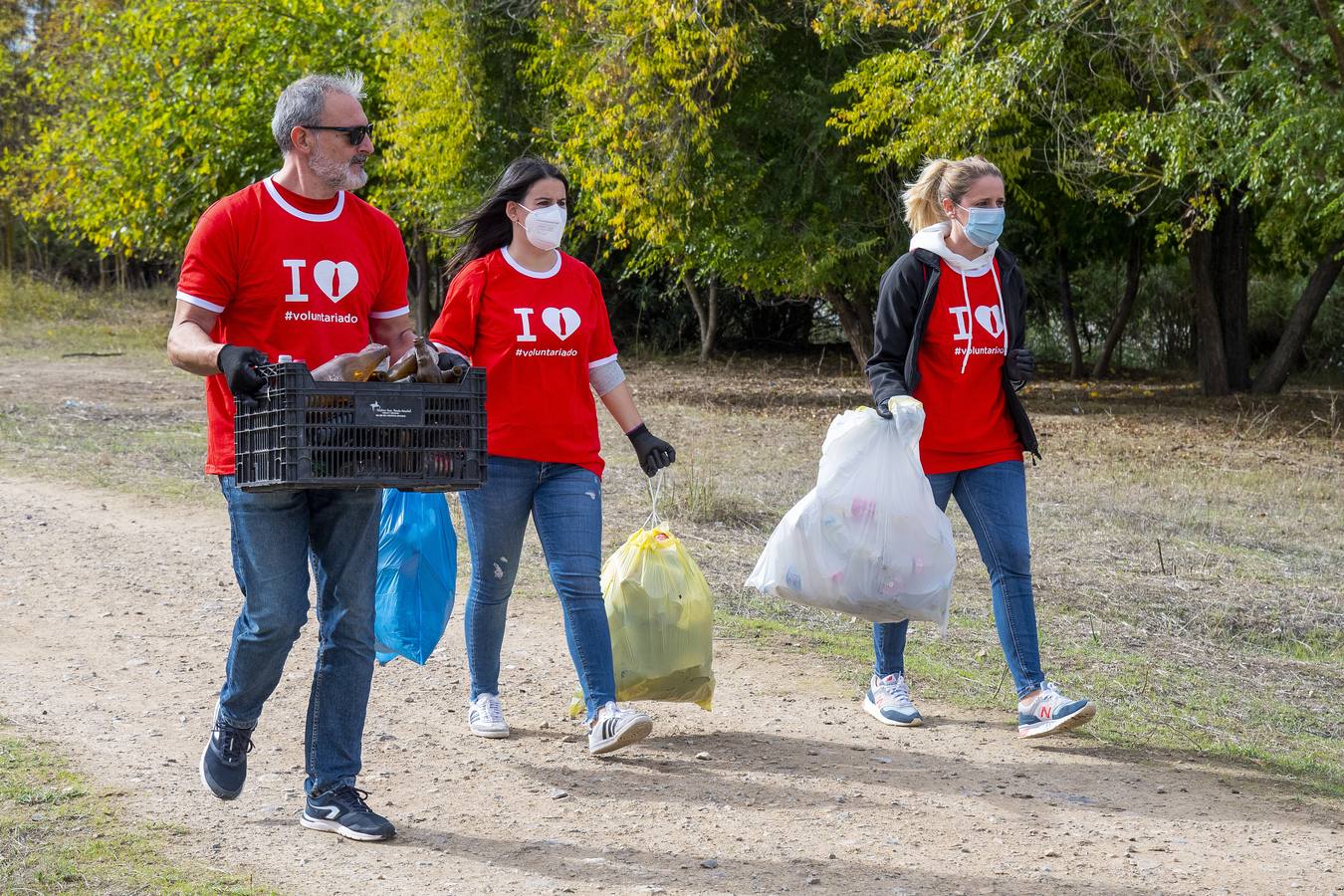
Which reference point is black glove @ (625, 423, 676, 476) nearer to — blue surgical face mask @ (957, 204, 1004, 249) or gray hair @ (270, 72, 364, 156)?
blue surgical face mask @ (957, 204, 1004, 249)

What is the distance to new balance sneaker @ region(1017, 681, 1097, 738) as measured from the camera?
5.15 m

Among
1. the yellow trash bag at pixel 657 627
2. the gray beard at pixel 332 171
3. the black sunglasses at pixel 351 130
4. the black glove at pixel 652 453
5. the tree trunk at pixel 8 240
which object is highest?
the tree trunk at pixel 8 240

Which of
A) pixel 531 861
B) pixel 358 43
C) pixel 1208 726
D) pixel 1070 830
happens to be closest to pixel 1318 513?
pixel 1208 726

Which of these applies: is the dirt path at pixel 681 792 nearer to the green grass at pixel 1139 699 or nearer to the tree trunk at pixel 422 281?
the green grass at pixel 1139 699

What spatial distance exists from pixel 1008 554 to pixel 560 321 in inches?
70.3

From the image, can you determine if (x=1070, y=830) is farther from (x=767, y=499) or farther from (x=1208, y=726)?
(x=767, y=499)

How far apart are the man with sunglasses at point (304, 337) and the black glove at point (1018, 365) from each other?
2.25 m

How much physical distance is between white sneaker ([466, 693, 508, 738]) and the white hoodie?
6.66 ft

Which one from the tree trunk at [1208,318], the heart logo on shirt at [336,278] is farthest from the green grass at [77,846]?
the tree trunk at [1208,318]

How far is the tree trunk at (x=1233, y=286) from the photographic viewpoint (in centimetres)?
2142

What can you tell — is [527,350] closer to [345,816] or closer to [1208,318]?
[345,816]

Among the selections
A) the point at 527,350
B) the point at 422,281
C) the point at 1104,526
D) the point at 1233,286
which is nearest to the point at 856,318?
the point at 1233,286

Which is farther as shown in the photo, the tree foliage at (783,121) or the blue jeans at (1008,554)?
the tree foliage at (783,121)

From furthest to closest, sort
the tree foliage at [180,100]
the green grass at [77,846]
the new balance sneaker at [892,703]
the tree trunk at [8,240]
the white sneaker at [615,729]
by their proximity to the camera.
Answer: the tree trunk at [8,240] < the tree foliage at [180,100] < the new balance sneaker at [892,703] < the white sneaker at [615,729] < the green grass at [77,846]
